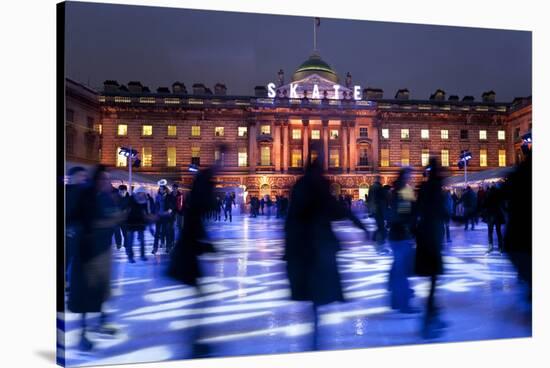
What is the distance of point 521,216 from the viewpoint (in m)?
8.60

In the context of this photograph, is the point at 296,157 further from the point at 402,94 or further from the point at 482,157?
the point at 482,157

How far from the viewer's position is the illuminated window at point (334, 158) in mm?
7486

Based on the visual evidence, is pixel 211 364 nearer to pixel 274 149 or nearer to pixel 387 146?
pixel 274 149

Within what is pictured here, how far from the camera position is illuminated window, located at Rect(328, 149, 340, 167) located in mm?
7486

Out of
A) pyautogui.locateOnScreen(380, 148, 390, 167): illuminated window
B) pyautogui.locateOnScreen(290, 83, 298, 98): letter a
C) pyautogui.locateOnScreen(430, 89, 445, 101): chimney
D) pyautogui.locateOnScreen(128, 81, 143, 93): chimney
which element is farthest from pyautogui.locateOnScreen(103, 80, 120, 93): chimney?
pyautogui.locateOnScreen(430, 89, 445, 101): chimney

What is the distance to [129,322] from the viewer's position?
680 cm

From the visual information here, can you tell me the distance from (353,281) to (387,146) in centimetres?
191

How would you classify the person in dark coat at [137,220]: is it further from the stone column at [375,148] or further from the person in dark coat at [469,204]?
the person in dark coat at [469,204]

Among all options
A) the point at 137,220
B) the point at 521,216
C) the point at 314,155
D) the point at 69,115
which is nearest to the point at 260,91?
the point at 314,155

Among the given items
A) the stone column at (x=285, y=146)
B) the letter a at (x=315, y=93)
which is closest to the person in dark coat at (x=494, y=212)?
the letter a at (x=315, y=93)

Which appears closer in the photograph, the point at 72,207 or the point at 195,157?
the point at 72,207

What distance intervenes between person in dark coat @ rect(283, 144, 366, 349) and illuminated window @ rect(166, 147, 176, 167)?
4.86 ft

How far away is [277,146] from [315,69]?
1.16 metres

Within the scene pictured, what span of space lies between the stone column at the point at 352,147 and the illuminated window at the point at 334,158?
19 centimetres
